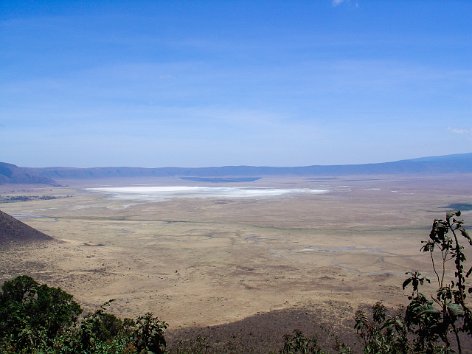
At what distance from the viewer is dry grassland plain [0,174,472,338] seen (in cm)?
2873

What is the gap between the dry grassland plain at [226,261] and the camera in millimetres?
28734

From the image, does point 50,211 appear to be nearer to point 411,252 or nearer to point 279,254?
point 279,254

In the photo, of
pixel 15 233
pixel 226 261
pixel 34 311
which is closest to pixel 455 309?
pixel 34 311

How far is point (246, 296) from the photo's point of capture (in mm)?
30062

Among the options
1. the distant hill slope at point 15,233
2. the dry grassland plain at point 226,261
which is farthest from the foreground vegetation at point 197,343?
the distant hill slope at point 15,233

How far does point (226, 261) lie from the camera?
41.5m

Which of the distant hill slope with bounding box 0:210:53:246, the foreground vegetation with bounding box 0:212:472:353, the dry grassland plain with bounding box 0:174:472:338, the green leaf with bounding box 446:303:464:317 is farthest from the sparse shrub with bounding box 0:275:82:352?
the distant hill slope with bounding box 0:210:53:246

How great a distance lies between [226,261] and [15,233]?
25.0 metres

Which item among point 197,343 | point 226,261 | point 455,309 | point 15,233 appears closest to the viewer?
point 455,309

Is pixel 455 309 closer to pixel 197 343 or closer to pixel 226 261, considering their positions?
pixel 197 343

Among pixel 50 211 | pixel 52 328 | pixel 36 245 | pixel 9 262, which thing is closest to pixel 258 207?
→ pixel 50 211

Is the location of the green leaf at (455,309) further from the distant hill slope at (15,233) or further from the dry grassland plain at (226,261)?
the distant hill slope at (15,233)

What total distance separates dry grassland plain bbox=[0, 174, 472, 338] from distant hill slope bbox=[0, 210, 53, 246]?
2.26 metres

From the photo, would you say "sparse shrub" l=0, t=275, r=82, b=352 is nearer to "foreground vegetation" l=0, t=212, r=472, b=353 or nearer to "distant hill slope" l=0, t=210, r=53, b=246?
"foreground vegetation" l=0, t=212, r=472, b=353
